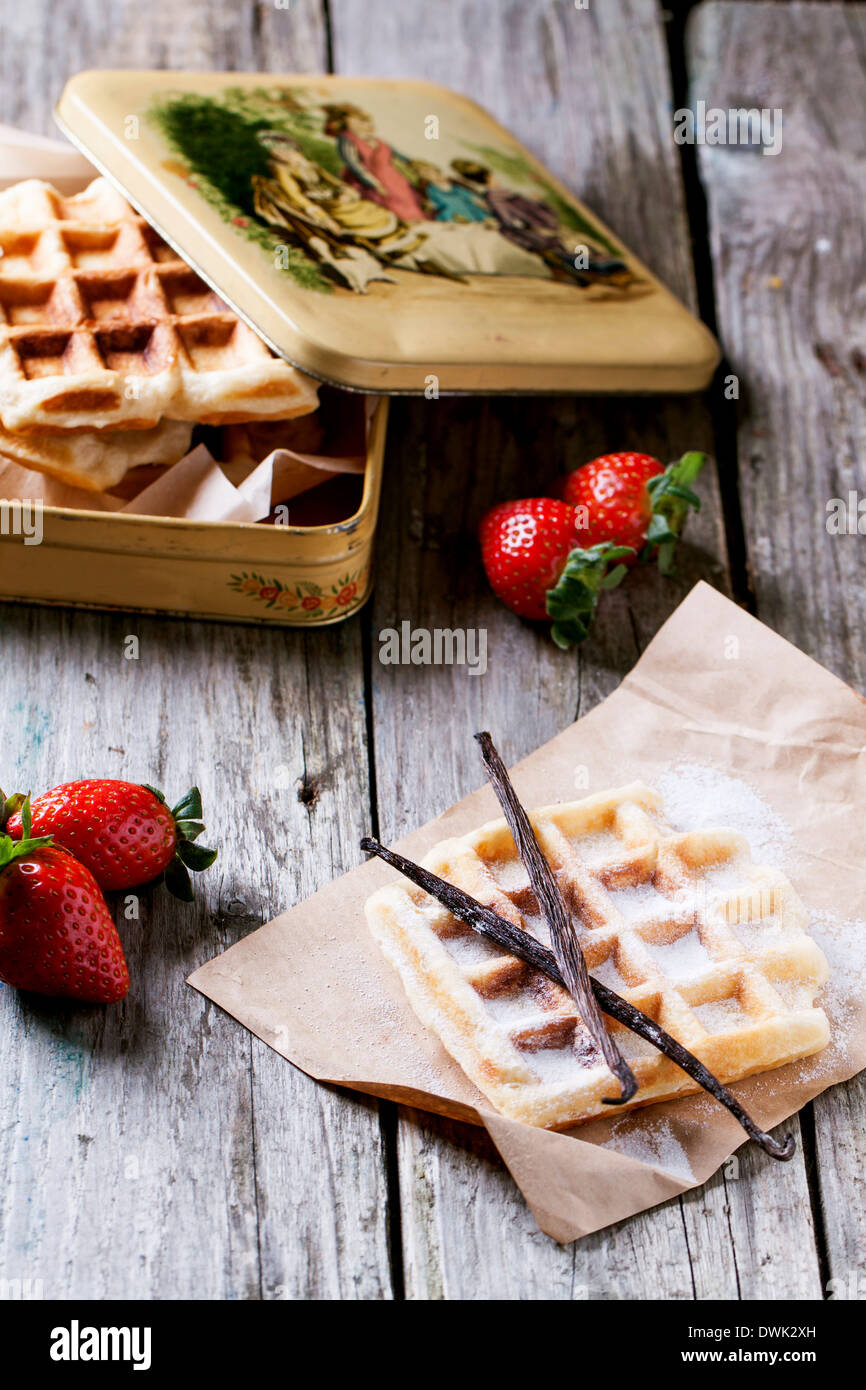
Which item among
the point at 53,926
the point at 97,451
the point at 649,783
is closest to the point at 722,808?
the point at 649,783

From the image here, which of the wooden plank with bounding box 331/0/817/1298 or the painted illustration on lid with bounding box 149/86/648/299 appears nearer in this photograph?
the wooden plank with bounding box 331/0/817/1298

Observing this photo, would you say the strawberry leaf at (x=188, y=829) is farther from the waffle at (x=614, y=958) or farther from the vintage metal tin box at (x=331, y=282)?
the vintage metal tin box at (x=331, y=282)

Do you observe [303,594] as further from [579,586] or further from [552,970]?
[552,970]

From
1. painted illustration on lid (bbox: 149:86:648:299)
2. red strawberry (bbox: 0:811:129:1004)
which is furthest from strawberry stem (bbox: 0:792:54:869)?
painted illustration on lid (bbox: 149:86:648:299)

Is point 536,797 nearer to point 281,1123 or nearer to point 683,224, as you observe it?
point 281,1123

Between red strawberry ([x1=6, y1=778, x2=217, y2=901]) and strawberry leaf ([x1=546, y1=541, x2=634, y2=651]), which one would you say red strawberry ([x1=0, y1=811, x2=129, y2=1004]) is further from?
strawberry leaf ([x1=546, y1=541, x2=634, y2=651])
